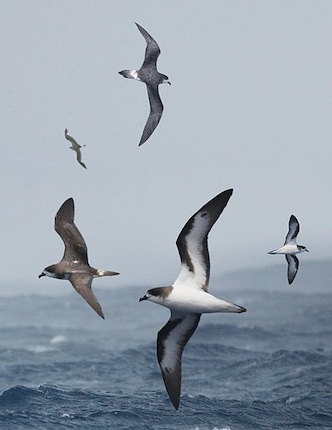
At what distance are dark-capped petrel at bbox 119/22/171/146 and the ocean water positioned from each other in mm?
22138

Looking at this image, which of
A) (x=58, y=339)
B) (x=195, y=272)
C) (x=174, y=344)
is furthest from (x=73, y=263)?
(x=58, y=339)

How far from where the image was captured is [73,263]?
30.8 meters

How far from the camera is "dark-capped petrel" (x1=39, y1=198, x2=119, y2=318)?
28827 millimetres

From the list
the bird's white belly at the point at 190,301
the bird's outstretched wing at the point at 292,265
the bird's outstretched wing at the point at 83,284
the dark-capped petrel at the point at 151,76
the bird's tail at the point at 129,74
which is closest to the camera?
the bird's white belly at the point at 190,301

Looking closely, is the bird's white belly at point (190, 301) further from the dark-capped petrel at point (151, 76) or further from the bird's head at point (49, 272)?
the dark-capped petrel at point (151, 76)

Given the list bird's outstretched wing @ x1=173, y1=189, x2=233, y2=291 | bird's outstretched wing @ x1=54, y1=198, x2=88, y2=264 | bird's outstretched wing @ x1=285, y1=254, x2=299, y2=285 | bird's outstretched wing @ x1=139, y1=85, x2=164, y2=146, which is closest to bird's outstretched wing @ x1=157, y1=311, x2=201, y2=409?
bird's outstretched wing @ x1=173, y1=189, x2=233, y2=291

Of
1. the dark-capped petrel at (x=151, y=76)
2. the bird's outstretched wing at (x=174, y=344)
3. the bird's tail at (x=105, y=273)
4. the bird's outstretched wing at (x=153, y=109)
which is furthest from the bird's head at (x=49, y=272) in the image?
the dark-capped petrel at (x=151, y=76)

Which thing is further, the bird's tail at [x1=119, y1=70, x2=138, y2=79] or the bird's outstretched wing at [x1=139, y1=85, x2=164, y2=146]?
the bird's tail at [x1=119, y1=70, x2=138, y2=79]

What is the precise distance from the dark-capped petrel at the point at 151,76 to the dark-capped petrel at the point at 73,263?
4642mm

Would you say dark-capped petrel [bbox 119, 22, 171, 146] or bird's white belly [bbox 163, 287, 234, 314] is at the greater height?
dark-capped petrel [bbox 119, 22, 171, 146]

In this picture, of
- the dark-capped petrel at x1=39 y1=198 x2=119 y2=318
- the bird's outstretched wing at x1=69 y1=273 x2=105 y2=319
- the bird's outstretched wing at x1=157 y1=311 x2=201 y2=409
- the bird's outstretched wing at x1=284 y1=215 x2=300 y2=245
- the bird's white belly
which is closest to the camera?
the bird's white belly

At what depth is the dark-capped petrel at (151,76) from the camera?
118ft

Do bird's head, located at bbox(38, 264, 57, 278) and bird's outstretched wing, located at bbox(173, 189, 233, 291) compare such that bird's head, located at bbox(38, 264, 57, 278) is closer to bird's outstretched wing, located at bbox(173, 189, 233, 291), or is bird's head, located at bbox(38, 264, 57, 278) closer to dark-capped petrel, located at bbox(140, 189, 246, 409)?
dark-capped petrel, located at bbox(140, 189, 246, 409)

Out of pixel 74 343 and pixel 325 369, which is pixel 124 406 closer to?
pixel 325 369
